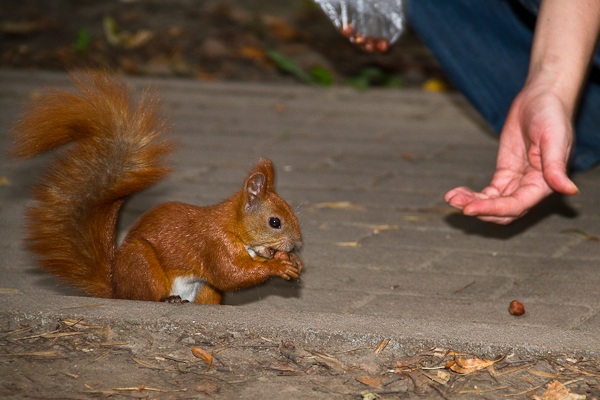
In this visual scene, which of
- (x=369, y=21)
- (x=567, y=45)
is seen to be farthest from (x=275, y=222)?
(x=369, y=21)

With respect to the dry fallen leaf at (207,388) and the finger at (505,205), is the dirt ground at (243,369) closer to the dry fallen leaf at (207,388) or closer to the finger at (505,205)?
the dry fallen leaf at (207,388)

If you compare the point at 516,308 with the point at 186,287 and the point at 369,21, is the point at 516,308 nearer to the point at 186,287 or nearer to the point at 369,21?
the point at 186,287

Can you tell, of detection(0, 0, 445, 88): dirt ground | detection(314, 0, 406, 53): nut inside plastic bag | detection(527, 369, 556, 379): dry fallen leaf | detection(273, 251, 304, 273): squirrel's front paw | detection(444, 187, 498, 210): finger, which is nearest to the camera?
detection(527, 369, 556, 379): dry fallen leaf

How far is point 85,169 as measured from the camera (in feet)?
7.48

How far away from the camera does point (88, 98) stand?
224 cm

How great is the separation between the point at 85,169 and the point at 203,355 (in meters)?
0.76

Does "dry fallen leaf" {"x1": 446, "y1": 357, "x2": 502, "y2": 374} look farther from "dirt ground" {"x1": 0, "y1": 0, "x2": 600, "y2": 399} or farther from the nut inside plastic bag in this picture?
the nut inside plastic bag

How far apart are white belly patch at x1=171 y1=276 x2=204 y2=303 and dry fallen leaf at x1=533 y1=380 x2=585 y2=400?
46.7 inches

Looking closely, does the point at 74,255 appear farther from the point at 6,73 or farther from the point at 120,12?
the point at 120,12

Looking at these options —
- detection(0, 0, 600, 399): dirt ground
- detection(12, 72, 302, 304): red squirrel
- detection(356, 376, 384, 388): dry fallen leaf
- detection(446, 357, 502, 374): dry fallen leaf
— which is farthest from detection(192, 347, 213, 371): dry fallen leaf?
detection(446, 357, 502, 374): dry fallen leaf

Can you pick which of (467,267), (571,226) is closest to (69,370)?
(467,267)

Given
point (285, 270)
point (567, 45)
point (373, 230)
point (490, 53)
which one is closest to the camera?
point (285, 270)

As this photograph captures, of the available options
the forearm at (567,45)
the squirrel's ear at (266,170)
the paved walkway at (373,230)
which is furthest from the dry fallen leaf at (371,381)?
the forearm at (567,45)

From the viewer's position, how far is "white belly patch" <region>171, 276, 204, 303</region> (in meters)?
2.37
